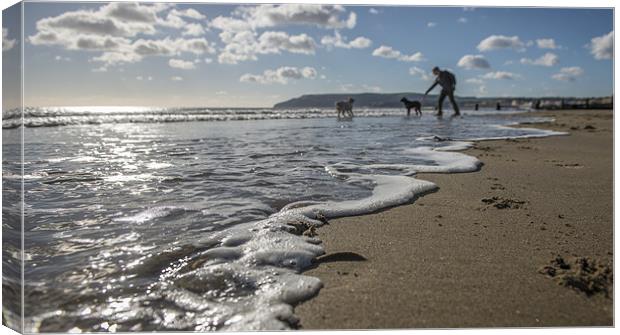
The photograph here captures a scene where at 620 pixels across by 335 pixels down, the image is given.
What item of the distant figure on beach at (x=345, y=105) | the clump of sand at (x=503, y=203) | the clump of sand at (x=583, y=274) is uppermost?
the distant figure on beach at (x=345, y=105)

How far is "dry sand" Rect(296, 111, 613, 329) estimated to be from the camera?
160 cm

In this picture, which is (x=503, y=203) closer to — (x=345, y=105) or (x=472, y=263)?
(x=472, y=263)

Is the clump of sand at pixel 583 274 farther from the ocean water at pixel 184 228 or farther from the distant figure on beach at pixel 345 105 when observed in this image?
the distant figure on beach at pixel 345 105

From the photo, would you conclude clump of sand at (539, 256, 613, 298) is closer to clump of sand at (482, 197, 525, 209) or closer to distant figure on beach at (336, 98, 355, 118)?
clump of sand at (482, 197, 525, 209)

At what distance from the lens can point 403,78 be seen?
11.1ft

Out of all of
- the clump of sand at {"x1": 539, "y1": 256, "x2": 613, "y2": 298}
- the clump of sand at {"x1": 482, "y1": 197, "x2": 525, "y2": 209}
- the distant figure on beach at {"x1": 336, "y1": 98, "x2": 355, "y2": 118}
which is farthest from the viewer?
the distant figure on beach at {"x1": 336, "y1": 98, "x2": 355, "y2": 118}

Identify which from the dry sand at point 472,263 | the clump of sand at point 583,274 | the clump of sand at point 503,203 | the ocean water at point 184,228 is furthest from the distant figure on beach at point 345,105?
the clump of sand at point 583,274

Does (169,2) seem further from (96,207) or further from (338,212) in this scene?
(338,212)

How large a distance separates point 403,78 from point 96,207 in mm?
2348

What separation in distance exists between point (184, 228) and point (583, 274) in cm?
190

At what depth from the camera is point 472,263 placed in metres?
1.96

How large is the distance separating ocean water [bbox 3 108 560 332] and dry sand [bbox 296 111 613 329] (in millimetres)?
143

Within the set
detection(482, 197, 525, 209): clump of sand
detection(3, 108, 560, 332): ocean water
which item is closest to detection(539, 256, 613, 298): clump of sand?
detection(482, 197, 525, 209): clump of sand

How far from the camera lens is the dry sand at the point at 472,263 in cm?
160
